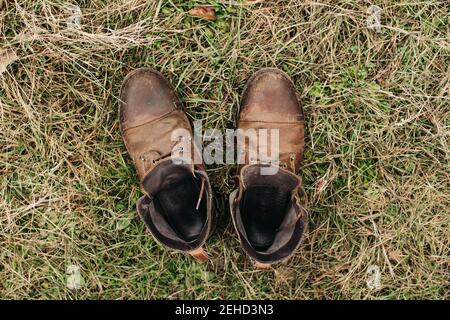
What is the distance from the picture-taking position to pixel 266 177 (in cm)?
203

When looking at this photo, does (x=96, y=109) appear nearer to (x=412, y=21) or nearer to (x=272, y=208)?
(x=272, y=208)

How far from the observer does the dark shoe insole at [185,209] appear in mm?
2061

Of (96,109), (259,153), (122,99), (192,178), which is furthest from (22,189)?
(259,153)

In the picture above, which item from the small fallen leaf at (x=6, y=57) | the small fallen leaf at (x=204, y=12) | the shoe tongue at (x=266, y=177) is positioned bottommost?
the shoe tongue at (x=266, y=177)

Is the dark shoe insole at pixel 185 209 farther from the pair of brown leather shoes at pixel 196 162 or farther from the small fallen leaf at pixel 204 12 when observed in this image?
the small fallen leaf at pixel 204 12

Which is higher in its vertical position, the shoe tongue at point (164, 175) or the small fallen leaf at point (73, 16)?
the small fallen leaf at point (73, 16)

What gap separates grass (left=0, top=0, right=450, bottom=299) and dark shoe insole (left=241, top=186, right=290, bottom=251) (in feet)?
0.63

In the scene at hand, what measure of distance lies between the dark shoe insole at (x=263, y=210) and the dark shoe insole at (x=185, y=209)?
0.72 feet

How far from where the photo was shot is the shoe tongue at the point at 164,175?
6.50 ft

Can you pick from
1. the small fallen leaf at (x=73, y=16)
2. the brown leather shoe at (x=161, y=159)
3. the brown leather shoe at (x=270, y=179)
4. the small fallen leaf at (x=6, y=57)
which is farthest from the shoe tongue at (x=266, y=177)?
the small fallen leaf at (x=6, y=57)

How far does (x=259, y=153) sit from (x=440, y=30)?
107 centimetres

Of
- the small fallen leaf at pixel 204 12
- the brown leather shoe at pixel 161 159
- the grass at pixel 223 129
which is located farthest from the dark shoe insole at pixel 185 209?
the small fallen leaf at pixel 204 12

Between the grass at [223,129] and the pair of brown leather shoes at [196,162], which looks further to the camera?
the grass at [223,129]
